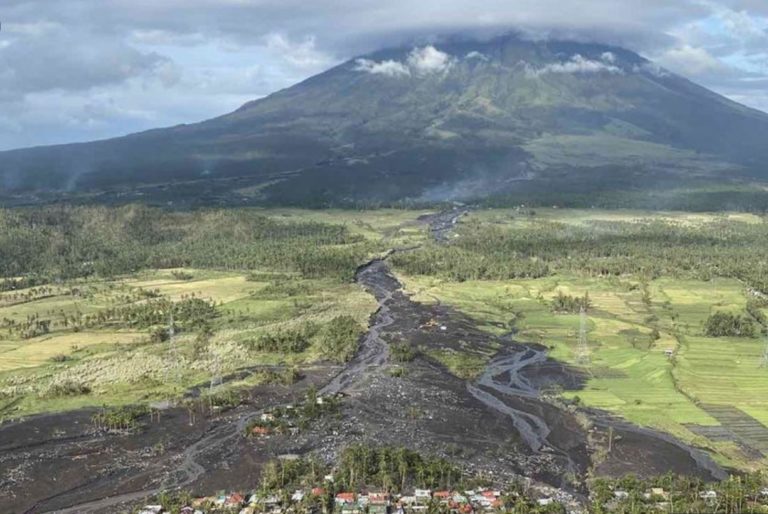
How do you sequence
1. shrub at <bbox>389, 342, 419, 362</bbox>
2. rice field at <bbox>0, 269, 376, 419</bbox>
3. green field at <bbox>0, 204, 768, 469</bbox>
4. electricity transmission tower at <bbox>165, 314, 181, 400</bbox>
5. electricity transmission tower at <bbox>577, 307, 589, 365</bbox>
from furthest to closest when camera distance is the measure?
electricity transmission tower at <bbox>577, 307, 589, 365</bbox> → shrub at <bbox>389, 342, 419, 362</bbox> → electricity transmission tower at <bbox>165, 314, 181, 400</bbox> → green field at <bbox>0, 204, 768, 469</bbox> → rice field at <bbox>0, 269, 376, 419</bbox>

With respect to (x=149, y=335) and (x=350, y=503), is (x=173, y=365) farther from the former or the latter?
(x=350, y=503)

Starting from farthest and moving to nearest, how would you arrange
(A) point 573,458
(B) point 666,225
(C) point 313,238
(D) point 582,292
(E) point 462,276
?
1. (B) point 666,225
2. (C) point 313,238
3. (E) point 462,276
4. (D) point 582,292
5. (A) point 573,458

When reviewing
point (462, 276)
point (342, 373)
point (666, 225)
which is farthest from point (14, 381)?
point (666, 225)

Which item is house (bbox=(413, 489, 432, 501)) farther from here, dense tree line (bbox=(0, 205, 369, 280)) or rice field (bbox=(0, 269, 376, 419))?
dense tree line (bbox=(0, 205, 369, 280))

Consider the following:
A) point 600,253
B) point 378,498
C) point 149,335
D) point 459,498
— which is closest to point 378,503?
point 378,498

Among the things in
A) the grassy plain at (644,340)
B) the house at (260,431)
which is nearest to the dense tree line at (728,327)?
the grassy plain at (644,340)

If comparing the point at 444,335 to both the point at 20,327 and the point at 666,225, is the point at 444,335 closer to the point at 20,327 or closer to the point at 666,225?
the point at 20,327

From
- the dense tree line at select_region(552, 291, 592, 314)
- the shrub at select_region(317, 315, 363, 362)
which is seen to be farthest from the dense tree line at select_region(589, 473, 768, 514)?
the dense tree line at select_region(552, 291, 592, 314)
